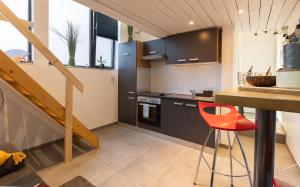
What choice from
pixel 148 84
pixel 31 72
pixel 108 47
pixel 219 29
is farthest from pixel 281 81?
pixel 108 47

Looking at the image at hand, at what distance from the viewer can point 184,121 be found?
2781 millimetres

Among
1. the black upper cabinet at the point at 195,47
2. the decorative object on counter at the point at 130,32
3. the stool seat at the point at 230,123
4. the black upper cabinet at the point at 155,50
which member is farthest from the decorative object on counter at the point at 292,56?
the decorative object on counter at the point at 130,32

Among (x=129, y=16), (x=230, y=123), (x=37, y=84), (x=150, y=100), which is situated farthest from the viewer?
(x=150, y=100)

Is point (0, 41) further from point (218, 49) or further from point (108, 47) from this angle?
point (218, 49)

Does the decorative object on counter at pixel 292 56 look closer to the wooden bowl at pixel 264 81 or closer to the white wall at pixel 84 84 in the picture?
the wooden bowl at pixel 264 81

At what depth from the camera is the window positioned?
236 centimetres

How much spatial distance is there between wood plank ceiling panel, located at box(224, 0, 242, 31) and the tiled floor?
2.03m

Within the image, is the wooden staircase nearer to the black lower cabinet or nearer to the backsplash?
the black lower cabinet

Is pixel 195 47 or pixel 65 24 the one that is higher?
pixel 65 24

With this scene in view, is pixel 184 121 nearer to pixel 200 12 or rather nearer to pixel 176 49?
pixel 176 49

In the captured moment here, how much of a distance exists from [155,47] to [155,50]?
0.06 metres

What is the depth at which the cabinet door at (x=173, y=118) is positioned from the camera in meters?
2.81

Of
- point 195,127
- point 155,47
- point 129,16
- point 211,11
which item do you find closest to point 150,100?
point 195,127

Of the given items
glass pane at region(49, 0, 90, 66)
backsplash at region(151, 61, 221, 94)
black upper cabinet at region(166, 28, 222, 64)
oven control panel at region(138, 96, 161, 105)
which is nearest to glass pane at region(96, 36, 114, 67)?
glass pane at region(49, 0, 90, 66)
